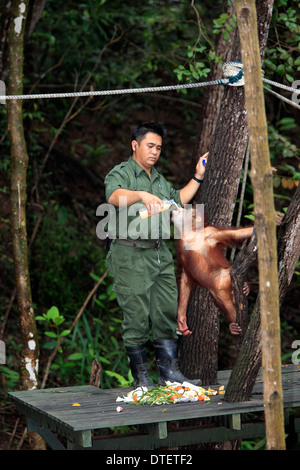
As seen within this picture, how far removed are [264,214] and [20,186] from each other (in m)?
2.99

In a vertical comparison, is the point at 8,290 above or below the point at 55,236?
below

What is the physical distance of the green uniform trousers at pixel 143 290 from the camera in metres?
4.56

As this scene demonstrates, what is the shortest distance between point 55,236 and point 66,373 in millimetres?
1944

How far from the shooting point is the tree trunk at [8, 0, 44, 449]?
5.71 metres

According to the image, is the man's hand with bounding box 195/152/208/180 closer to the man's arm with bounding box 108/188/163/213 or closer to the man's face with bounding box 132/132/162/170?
the man's face with bounding box 132/132/162/170

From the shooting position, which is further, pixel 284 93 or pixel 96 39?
pixel 96 39

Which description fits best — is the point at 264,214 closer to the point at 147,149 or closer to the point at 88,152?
the point at 147,149

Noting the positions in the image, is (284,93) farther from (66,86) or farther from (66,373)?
(66,373)

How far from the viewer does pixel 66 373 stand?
7.31 m

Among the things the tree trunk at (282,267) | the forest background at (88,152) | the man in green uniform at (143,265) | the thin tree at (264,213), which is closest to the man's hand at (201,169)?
the man in green uniform at (143,265)

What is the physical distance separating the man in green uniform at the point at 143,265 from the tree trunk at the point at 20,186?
4.50 feet

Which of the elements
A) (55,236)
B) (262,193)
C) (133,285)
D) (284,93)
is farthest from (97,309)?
(262,193)

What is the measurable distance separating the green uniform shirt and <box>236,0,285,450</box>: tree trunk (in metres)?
1.45
